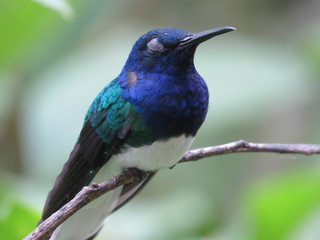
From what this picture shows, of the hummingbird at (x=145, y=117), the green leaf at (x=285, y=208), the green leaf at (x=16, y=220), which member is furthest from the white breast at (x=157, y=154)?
the green leaf at (x=285, y=208)

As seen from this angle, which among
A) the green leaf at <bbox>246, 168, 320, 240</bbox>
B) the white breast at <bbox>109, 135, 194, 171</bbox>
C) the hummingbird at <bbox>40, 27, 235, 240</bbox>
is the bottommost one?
the green leaf at <bbox>246, 168, 320, 240</bbox>

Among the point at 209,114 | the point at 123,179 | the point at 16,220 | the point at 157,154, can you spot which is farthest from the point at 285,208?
the point at 16,220

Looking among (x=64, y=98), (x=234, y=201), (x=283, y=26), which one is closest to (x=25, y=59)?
(x=64, y=98)

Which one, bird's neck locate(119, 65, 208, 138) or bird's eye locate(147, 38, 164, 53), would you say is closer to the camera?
bird's neck locate(119, 65, 208, 138)

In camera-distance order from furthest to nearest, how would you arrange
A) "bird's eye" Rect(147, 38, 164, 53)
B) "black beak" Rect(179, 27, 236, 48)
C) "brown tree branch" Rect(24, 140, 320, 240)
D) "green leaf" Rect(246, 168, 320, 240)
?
"green leaf" Rect(246, 168, 320, 240), "bird's eye" Rect(147, 38, 164, 53), "black beak" Rect(179, 27, 236, 48), "brown tree branch" Rect(24, 140, 320, 240)

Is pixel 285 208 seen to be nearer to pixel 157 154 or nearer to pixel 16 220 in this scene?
pixel 157 154

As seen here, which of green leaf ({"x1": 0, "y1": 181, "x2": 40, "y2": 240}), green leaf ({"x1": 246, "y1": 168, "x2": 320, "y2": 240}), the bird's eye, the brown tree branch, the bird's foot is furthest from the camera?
green leaf ({"x1": 246, "y1": 168, "x2": 320, "y2": 240})

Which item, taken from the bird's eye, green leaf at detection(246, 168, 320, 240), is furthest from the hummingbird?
green leaf at detection(246, 168, 320, 240)

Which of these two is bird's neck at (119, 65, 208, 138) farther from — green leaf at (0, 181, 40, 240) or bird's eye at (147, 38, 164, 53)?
green leaf at (0, 181, 40, 240)
